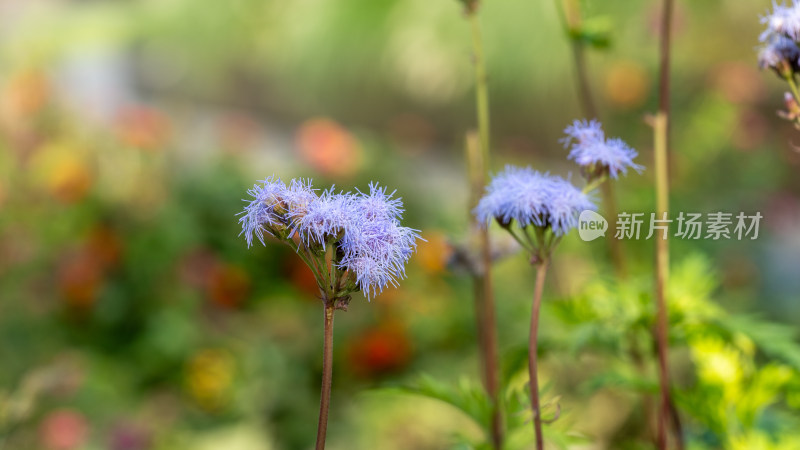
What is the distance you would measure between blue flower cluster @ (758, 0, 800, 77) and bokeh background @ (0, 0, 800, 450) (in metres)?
0.29

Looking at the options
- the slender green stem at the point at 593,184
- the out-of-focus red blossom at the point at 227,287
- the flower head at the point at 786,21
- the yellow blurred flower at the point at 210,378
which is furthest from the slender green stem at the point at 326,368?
the out-of-focus red blossom at the point at 227,287

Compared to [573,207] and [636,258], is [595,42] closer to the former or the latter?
[573,207]

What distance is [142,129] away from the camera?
9.12ft

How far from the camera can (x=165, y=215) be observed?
2600mm

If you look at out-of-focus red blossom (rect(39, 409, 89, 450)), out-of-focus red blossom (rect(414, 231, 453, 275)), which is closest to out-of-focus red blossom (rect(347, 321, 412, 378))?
out-of-focus red blossom (rect(414, 231, 453, 275))

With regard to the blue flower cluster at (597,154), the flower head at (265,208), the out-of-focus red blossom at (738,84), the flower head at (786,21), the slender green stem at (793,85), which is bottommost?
the flower head at (265,208)

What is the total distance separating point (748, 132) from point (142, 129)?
2089 mm

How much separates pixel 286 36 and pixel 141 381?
369cm

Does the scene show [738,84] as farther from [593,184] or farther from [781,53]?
[593,184]

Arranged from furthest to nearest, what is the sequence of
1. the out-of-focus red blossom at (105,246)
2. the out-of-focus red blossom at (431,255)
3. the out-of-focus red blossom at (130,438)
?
the out-of-focus red blossom at (105,246) → the out-of-focus red blossom at (431,255) → the out-of-focus red blossom at (130,438)

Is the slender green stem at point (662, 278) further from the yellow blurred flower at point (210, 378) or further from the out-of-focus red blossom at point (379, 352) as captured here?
the yellow blurred flower at point (210, 378)

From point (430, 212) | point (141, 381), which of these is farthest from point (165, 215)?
point (430, 212)

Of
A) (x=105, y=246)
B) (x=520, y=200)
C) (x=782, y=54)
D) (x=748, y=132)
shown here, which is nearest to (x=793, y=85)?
(x=782, y=54)

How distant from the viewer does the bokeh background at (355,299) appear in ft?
3.83
